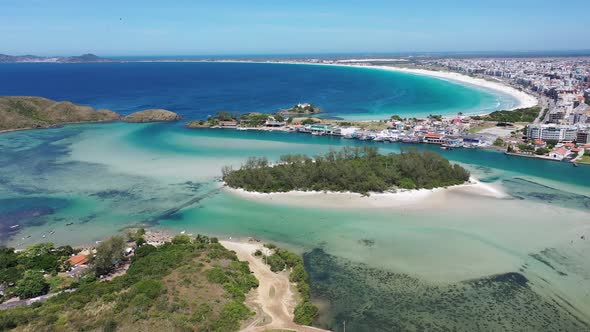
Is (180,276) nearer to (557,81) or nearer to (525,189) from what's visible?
(525,189)

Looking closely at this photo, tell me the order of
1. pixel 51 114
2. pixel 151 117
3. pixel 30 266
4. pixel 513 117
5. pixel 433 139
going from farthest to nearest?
pixel 151 117 → pixel 51 114 → pixel 513 117 → pixel 433 139 → pixel 30 266

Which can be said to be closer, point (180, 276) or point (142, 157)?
point (180, 276)

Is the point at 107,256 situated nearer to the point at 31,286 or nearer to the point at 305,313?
the point at 31,286

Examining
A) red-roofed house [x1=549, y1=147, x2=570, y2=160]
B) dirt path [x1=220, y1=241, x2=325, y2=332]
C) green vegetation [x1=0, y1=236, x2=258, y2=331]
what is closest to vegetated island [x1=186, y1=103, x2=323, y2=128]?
red-roofed house [x1=549, y1=147, x2=570, y2=160]

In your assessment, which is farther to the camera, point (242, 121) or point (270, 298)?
point (242, 121)

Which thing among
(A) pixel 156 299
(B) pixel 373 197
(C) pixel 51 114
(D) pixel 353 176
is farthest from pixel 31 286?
(C) pixel 51 114

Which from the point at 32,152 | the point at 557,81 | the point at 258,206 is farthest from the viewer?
the point at 557,81

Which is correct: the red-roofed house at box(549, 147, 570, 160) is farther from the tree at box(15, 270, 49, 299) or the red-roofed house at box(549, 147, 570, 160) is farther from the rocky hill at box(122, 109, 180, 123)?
the rocky hill at box(122, 109, 180, 123)

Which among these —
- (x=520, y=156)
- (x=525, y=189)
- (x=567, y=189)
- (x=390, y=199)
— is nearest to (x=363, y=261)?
(x=390, y=199)
